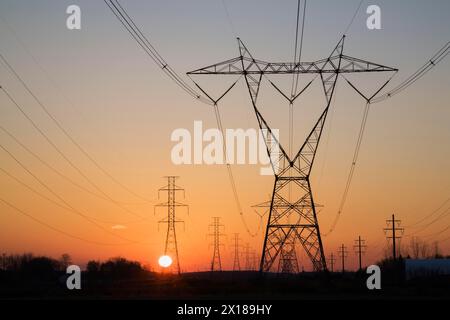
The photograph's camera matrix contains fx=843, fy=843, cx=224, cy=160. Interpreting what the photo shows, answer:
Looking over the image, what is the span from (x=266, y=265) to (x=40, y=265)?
343ft

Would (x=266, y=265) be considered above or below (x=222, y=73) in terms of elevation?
below
